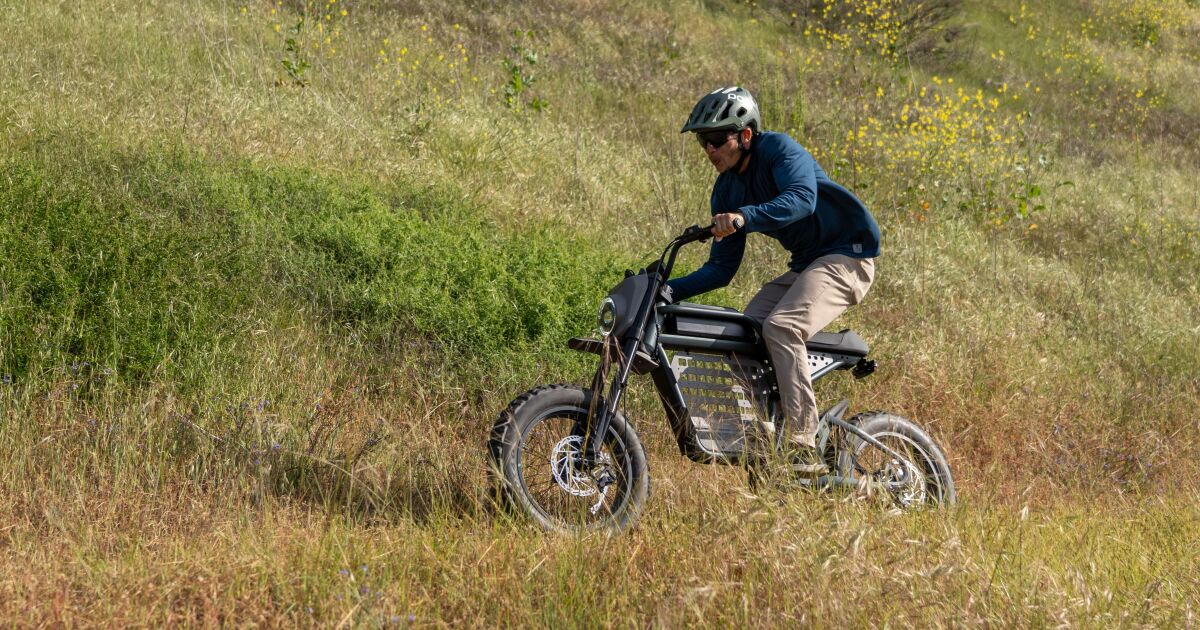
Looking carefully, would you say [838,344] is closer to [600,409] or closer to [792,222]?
[792,222]

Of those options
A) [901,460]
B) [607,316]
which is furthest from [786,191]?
[901,460]

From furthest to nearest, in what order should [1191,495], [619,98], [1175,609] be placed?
[619,98], [1191,495], [1175,609]

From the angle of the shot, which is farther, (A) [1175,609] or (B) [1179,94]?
(B) [1179,94]

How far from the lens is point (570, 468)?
4.31m

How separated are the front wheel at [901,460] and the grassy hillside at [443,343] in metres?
0.33

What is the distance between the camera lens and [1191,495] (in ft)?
19.2

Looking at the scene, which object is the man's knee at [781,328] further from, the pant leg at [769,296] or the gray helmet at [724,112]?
the gray helmet at [724,112]

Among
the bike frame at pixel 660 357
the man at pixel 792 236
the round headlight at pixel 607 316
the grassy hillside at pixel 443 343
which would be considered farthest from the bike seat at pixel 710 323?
the grassy hillside at pixel 443 343

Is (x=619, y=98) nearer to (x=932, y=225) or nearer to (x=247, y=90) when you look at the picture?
(x=932, y=225)

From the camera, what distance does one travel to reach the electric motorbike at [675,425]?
4301mm

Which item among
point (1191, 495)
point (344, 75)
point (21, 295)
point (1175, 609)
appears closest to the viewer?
point (1175, 609)

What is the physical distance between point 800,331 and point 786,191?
0.65 meters

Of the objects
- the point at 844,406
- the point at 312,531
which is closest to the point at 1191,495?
the point at 844,406

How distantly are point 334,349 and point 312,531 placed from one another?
2.01 metres
